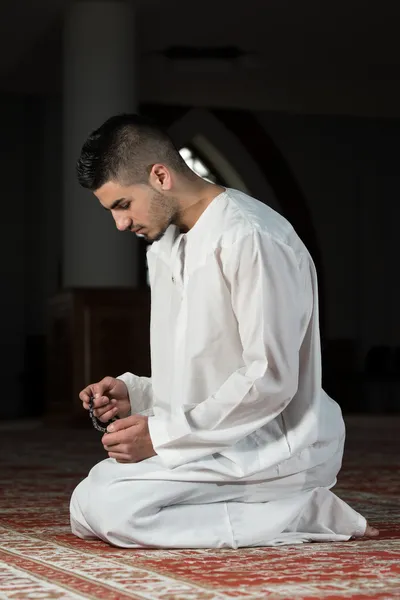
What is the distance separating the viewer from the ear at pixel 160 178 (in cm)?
304

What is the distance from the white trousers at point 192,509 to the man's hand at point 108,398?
0.18 meters

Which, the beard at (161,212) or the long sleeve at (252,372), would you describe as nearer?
the long sleeve at (252,372)

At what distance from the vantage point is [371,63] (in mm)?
14117

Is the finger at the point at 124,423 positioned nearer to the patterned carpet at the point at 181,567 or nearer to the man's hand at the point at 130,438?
the man's hand at the point at 130,438

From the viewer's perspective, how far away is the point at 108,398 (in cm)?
314

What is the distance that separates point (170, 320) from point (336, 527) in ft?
2.40

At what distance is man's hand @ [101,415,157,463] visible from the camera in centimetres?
283

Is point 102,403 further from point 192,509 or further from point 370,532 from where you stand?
point 370,532

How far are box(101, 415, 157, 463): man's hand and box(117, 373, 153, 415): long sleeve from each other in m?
0.38

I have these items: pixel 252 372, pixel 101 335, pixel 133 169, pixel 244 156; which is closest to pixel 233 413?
pixel 252 372

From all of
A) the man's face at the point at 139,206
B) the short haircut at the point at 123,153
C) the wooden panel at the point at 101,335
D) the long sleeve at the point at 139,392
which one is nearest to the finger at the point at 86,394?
the long sleeve at the point at 139,392

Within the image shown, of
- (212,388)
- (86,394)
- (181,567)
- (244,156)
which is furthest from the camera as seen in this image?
(244,156)

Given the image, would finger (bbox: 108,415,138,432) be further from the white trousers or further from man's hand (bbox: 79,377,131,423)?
man's hand (bbox: 79,377,131,423)

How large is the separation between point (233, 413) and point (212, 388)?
18 centimetres
